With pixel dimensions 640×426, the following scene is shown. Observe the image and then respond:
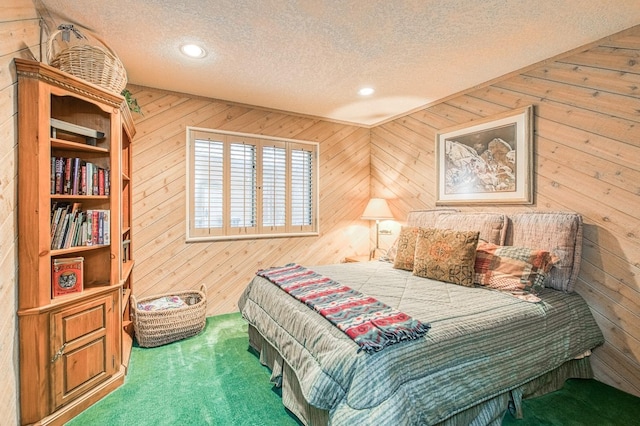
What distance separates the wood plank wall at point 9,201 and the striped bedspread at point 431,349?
4.43 feet

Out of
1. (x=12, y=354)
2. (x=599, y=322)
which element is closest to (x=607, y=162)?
(x=599, y=322)

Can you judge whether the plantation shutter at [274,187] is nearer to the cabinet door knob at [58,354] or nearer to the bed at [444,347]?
the bed at [444,347]

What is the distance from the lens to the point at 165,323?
2.71 m

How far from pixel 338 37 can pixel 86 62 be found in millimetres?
1664

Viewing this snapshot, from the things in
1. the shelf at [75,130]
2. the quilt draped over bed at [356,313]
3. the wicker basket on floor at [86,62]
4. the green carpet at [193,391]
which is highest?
the wicker basket on floor at [86,62]

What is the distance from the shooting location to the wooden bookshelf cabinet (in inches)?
65.8

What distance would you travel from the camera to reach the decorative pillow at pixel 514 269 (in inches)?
85.2

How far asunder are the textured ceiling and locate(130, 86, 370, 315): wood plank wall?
352 mm

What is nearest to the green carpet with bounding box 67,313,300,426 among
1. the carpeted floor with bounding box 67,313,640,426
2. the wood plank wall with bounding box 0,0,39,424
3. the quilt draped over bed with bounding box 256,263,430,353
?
the carpeted floor with bounding box 67,313,640,426

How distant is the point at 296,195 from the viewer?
4.04 metres

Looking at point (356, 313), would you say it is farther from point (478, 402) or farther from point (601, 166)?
point (601, 166)

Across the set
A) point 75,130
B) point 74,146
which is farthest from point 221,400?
point 75,130

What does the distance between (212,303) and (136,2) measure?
285cm

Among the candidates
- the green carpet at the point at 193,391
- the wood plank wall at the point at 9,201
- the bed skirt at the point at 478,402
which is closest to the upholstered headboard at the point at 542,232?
the bed skirt at the point at 478,402
